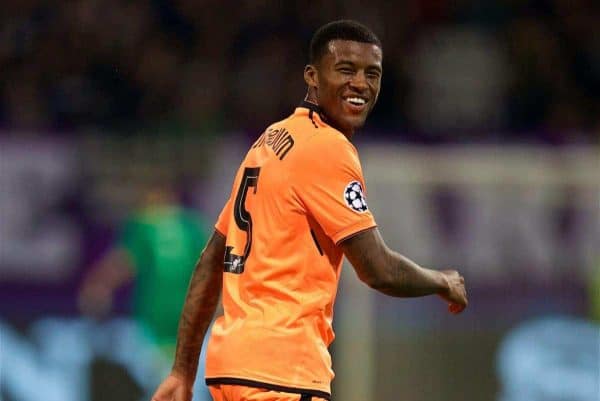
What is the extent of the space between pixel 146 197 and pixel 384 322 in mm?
1966

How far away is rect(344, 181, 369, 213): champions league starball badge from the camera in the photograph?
4.08 meters

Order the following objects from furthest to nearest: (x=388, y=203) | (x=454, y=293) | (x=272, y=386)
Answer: (x=388, y=203) → (x=454, y=293) → (x=272, y=386)

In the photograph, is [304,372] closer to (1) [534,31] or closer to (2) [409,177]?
(2) [409,177]

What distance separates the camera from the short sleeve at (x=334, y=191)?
4.06 metres

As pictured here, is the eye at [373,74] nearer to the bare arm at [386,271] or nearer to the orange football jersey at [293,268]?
the orange football jersey at [293,268]

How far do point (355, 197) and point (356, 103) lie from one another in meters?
0.35

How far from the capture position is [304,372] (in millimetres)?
4090

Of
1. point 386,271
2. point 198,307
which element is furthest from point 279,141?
point 198,307

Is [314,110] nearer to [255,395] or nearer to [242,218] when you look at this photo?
[242,218]

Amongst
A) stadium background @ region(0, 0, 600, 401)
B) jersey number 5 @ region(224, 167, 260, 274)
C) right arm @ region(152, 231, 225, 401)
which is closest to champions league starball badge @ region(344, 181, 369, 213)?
jersey number 5 @ region(224, 167, 260, 274)

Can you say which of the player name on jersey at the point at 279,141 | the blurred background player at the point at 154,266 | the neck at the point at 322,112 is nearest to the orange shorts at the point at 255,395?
the player name on jersey at the point at 279,141

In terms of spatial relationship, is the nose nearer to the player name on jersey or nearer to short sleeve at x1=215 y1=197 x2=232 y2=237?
the player name on jersey

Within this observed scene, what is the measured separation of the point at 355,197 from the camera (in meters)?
4.10

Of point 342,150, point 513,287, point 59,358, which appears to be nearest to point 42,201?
point 59,358
